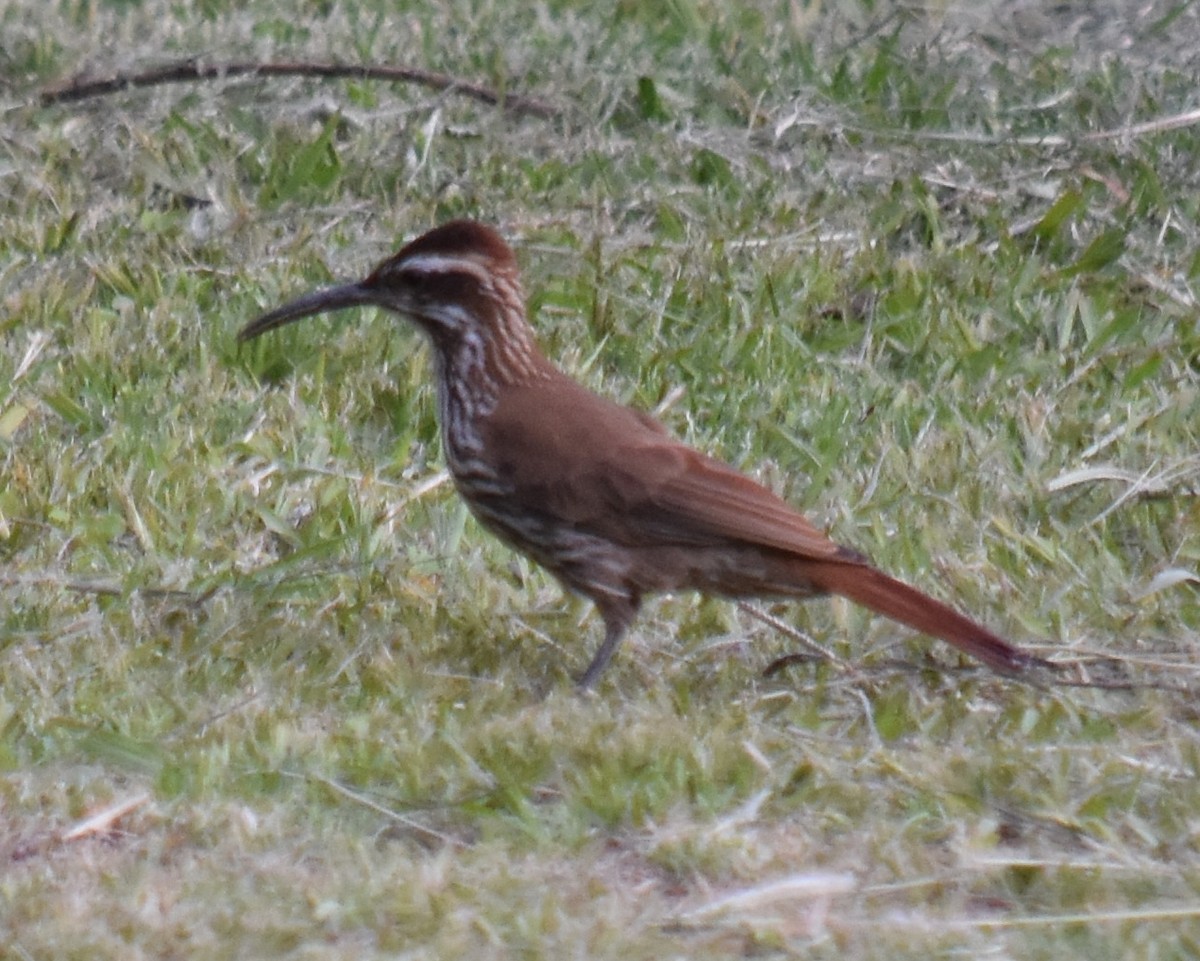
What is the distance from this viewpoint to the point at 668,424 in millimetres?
7172

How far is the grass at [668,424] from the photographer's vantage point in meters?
4.27

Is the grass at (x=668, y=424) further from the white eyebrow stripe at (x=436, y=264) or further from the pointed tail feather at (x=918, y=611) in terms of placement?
the white eyebrow stripe at (x=436, y=264)

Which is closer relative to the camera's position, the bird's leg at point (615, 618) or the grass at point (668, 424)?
the grass at point (668, 424)

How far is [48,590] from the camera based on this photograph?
588 cm

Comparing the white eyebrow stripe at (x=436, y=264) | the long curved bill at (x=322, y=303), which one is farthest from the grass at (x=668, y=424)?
the white eyebrow stripe at (x=436, y=264)

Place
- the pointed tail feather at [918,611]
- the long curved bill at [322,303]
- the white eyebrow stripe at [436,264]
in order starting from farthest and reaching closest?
the long curved bill at [322,303]
the white eyebrow stripe at [436,264]
the pointed tail feather at [918,611]

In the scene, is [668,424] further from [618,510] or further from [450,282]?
[618,510]

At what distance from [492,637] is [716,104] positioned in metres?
4.04

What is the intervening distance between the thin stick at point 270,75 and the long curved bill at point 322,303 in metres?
2.50

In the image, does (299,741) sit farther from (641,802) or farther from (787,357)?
(787,357)

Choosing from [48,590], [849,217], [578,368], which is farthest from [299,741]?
[849,217]

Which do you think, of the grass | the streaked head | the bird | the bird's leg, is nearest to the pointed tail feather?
the bird

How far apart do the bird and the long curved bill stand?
338 millimetres

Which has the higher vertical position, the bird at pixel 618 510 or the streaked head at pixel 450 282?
the streaked head at pixel 450 282
